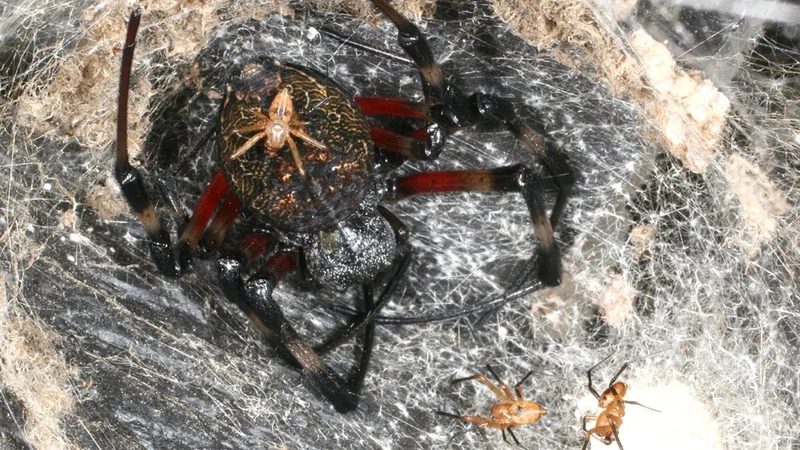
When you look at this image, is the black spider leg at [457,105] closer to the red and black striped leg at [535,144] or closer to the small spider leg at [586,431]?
the red and black striped leg at [535,144]

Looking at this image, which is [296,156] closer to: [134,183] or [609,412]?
[134,183]

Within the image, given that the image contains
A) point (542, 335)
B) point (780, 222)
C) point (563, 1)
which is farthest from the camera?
point (542, 335)

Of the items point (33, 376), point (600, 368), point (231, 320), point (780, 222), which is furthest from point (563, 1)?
point (33, 376)

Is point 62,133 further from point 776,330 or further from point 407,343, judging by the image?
point 776,330

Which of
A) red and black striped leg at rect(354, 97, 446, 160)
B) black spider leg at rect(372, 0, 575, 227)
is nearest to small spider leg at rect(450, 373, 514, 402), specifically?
black spider leg at rect(372, 0, 575, 227)

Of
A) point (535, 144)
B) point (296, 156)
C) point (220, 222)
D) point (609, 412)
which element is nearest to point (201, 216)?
point (220, 222)

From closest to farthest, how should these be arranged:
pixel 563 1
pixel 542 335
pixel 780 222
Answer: pixel 563 1
pixel 780 222
pixel 542 335
